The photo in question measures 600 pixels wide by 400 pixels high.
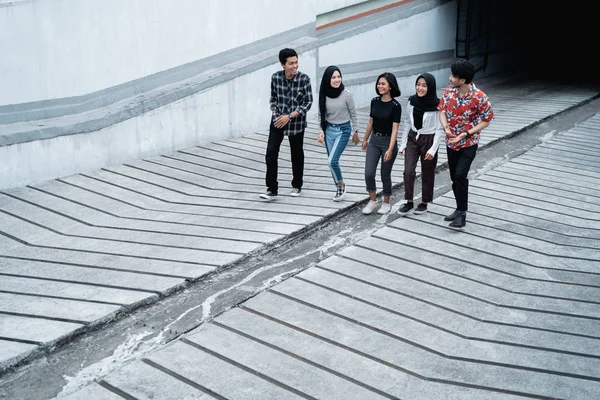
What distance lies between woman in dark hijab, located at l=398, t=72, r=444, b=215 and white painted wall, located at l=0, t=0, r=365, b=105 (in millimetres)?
3966

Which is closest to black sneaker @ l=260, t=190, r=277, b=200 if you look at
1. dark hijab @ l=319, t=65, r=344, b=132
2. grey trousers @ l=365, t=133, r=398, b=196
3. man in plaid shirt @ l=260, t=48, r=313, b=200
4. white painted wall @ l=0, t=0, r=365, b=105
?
man in plaid shirt @ l=260, t=48, r=313, b=200

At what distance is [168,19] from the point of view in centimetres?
879

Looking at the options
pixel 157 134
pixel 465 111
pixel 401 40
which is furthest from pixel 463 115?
pixel 401 40

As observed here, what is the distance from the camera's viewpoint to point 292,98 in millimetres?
6938

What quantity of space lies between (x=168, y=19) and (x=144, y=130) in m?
1.57

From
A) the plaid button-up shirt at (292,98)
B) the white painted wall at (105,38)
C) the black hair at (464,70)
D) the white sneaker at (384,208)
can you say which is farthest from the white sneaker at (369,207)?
the white painted wall at (105,38)

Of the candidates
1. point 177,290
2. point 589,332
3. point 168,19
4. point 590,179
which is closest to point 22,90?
point 168,19

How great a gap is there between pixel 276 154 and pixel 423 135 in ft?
5.33

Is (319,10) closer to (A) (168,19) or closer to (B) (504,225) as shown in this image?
(A) (168,19)

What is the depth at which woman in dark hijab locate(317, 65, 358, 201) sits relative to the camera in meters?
6.72

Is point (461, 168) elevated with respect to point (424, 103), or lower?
lower

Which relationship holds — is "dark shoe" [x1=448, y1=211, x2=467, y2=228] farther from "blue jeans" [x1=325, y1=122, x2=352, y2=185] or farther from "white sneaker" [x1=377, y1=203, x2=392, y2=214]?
"blue jeans" [x1=325, y1=122, x2=352, y2=185]

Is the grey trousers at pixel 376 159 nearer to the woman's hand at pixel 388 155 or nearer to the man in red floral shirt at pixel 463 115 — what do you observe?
the woman's hand at pixel 388 155

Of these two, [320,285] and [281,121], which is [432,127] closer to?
[281,121]
